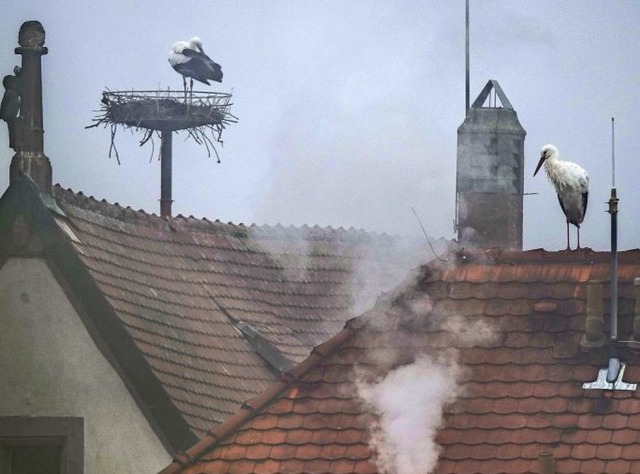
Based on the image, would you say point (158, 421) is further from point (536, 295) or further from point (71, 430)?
point (536, 295)

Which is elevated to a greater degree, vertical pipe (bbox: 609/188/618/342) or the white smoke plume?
vertical pipe (bbox: 609/188/618/342)

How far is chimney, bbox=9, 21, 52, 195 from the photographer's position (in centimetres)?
2856

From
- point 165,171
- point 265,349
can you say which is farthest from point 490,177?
point 165,171

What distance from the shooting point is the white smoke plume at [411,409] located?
24.9m

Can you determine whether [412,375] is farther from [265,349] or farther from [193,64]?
[193,64]

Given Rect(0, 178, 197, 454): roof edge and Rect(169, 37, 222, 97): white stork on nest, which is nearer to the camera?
Rect(0, 178, 197, 454): roof edge

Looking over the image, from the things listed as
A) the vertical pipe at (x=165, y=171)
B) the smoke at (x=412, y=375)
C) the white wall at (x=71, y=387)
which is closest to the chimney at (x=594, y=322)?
the smoke at (x=412, y=375)

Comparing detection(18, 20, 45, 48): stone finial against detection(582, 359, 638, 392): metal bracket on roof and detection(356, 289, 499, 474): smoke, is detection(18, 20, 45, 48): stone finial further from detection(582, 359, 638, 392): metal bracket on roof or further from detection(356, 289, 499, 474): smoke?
detection(582, 359, 638, 392): metal bracket on roof

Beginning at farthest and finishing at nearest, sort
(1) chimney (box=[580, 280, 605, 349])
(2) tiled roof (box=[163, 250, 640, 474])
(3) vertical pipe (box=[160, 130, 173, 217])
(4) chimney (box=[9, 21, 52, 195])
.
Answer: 1. (3) vertical pipe (box=[160, 130, 173, 217])
2. (4) chimney (box=[9, 21, 52, 195])
3. (1) chimney (box=[580, 280, 605, 349])
4. (2) tiled roof (box=[163, 250, 640, 474])

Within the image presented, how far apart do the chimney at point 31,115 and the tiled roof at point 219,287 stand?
15.5 inches

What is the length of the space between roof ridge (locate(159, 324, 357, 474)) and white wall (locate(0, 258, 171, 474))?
1541mm

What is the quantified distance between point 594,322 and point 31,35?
7.61 metres

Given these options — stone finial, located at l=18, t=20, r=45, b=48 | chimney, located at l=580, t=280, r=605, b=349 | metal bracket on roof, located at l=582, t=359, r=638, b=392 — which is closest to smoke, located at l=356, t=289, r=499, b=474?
chimney, located at l=580, t=280, r=605, b=349

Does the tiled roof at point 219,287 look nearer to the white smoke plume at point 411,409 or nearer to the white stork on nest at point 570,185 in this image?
the white smoke plume at point 411,409
